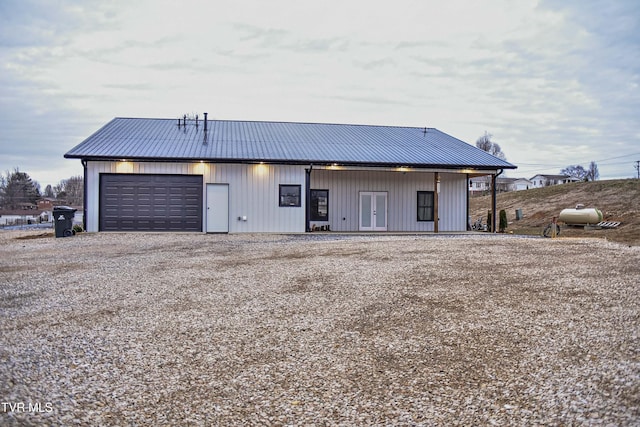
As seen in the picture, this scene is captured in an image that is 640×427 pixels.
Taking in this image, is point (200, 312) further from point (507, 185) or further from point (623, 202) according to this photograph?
point (507, 185)

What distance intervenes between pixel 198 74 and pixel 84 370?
80.6 feet

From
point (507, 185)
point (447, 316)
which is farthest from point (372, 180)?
point (507, 185)

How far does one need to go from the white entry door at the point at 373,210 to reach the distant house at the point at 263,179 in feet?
0.15

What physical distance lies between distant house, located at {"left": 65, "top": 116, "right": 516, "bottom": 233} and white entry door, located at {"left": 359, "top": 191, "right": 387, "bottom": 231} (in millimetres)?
45

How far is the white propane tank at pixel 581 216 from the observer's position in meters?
23.2

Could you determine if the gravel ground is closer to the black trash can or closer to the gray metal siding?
the black trash can

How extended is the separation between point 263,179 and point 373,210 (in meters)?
5.63

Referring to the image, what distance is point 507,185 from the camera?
84.6 metres

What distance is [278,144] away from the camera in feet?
66.6

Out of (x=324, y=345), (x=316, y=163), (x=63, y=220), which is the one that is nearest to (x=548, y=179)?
(x=316, y=163)

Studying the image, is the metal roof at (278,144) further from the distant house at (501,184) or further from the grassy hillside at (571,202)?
the distant house at (501,184)

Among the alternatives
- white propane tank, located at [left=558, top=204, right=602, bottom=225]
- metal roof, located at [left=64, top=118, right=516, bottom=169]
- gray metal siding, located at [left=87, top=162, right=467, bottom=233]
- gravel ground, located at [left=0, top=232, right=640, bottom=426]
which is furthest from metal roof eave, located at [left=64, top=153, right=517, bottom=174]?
gravel ground, located at [left=0, top=232, right=640, bottom=426]

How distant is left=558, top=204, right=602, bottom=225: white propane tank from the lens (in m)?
23.2

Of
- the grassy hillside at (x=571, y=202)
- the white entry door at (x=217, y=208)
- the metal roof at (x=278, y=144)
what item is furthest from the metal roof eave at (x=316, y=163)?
the grassy hillside at (x=571, y=202)
